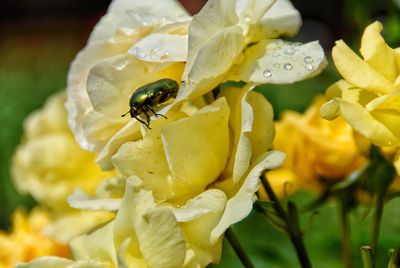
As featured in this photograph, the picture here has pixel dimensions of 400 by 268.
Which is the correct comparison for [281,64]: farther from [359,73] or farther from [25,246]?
[25,246]

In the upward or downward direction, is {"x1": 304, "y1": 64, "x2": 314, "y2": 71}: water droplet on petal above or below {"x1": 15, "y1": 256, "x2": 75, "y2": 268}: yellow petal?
above

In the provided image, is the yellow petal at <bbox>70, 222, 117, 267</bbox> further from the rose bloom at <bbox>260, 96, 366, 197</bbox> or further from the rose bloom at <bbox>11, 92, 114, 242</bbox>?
the rose bloom at <bbox>11, 92, 114, 242</bbox>

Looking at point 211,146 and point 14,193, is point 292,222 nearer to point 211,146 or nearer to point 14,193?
point 211,146

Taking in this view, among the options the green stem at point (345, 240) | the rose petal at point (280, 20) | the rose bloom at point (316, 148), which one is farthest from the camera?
the rose bloom at point (316, 148)

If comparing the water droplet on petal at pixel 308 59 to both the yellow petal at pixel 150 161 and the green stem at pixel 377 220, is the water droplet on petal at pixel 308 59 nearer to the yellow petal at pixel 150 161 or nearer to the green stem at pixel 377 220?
the yellow petal at pixel 150 161

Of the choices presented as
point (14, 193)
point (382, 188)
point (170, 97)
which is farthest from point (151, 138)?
point (14, 193)

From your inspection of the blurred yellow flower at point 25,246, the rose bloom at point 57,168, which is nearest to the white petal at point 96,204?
the blurred yellow flower at point 25,246

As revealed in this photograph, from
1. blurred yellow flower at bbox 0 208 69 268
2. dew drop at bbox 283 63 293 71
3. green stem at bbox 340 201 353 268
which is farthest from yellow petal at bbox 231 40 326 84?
blurred yellow flower at bbox 0 208 69 268

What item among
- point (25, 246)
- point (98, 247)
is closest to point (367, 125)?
point (98, 247)
